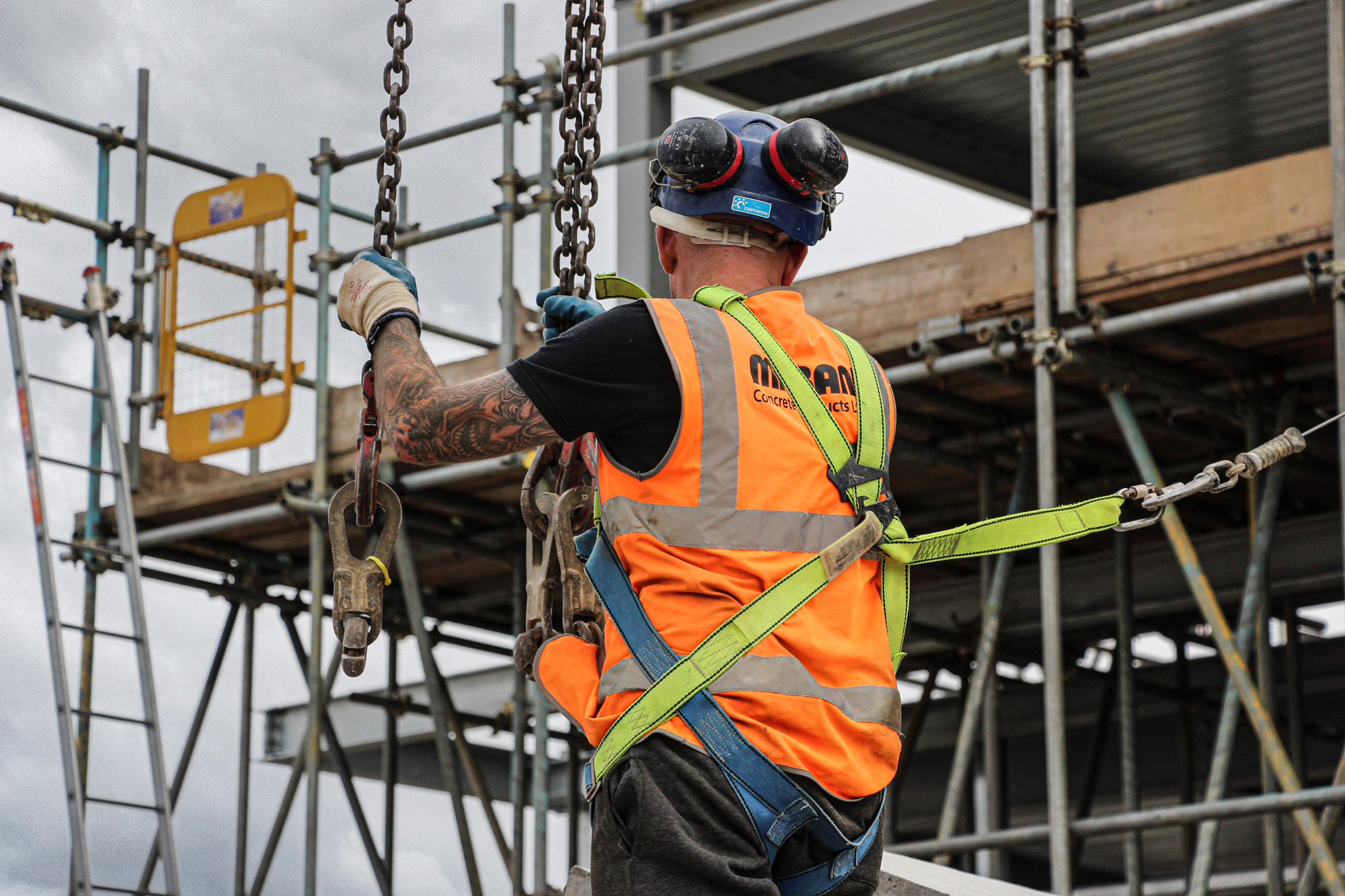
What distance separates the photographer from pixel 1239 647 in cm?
929

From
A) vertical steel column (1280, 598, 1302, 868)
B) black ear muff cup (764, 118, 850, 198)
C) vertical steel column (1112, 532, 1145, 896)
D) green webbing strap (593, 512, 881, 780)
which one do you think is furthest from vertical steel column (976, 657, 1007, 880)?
green webbing strap (593, 512, 881, 780)

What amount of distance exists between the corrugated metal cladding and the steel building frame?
605 mm

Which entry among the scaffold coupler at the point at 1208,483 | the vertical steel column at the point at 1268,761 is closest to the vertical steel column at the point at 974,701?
the vertical steel column at the point at 1268,761

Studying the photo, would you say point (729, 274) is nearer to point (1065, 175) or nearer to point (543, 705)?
point (1065, 175)

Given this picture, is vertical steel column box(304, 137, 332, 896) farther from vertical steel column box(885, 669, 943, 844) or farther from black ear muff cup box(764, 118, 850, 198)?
black ear muff cup box(764, 118, 850, 198)

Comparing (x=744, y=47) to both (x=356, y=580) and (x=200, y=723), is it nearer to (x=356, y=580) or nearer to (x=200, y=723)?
(x=200, y=723)

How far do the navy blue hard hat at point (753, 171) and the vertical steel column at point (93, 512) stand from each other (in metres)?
8.81

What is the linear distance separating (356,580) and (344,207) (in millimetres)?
10254

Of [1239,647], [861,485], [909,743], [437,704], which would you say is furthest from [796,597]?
[909,743]

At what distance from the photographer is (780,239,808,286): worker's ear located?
3932mm

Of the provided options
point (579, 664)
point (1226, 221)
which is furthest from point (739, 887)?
point (1226, 221)

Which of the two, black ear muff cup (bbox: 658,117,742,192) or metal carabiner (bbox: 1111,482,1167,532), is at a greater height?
black ear muff cup (bbox: 658,117,742,192)

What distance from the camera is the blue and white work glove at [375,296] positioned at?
3.83 meters

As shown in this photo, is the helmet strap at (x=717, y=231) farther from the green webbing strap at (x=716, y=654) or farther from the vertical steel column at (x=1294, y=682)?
the vertical steel column at (x=1294, y=682)
